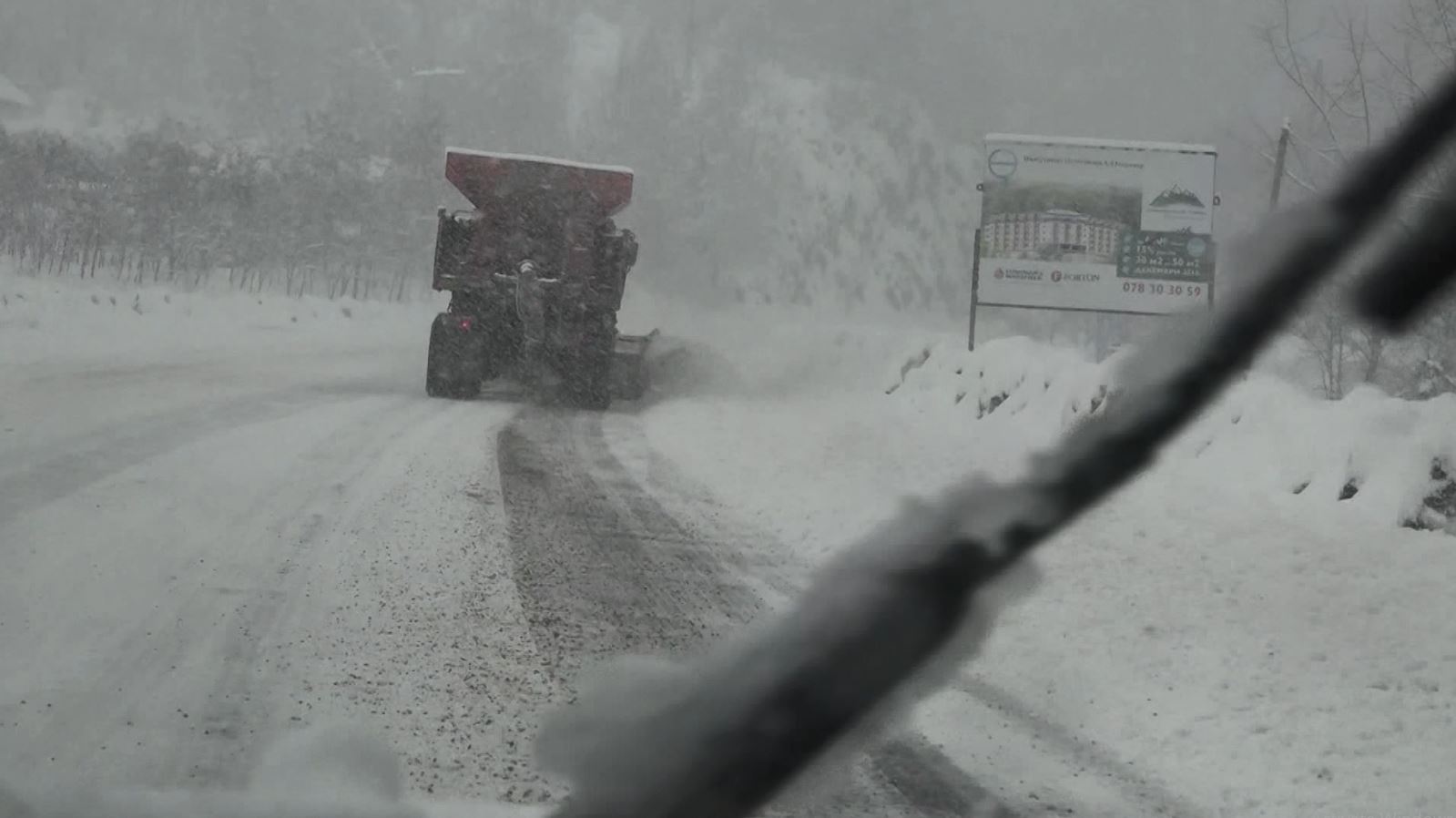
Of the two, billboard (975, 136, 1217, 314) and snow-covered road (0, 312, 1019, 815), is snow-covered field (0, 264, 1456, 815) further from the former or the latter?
billboard (975, 136, 1217, 314)

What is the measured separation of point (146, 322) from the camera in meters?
20.9

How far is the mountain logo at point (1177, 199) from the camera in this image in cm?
1844

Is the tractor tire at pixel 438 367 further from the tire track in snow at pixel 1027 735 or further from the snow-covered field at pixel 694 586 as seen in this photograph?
the tire track in snow at pixel 1027 735

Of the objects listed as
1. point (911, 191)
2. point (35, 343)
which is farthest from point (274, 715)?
point (911, 191)

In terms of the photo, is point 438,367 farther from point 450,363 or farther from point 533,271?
point 533,271

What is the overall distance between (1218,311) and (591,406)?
14.1 metres

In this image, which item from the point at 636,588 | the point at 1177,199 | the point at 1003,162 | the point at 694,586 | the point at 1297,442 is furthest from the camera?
the point at 1003,162

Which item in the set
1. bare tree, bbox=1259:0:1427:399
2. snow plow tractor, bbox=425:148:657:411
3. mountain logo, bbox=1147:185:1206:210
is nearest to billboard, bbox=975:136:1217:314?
mountain logo, bbox=1147:185:1206:210

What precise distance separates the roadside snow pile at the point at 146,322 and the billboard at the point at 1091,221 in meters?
10.8

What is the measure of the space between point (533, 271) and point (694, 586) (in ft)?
31.2

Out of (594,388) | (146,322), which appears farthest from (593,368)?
(146,322)

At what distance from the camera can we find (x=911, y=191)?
313ft

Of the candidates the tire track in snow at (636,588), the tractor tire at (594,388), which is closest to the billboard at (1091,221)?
the tractor tire at (594,388)

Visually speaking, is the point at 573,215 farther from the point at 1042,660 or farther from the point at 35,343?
the point at 1042,660
